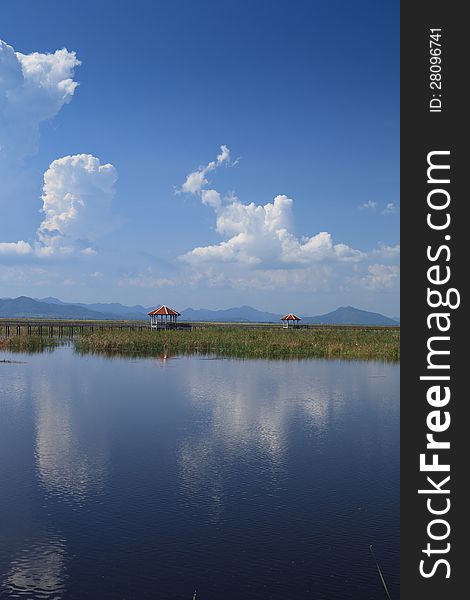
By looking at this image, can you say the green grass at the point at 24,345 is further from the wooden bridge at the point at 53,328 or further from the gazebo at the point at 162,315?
the gazebo at the point at 162,315

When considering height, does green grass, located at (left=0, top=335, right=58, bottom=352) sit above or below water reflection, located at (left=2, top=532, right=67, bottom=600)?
above

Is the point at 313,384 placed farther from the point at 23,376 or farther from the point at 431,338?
the point at 431,338

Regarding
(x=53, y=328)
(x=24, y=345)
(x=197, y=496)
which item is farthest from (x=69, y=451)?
(x=53, y=328)

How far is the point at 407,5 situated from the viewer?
10711 millimetres

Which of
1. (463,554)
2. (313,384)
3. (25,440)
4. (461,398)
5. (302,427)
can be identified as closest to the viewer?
(463,554)

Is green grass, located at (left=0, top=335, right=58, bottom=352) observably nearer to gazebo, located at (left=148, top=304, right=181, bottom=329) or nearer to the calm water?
gazebo, located at (left=148, top=304, right=181, bottom=329)

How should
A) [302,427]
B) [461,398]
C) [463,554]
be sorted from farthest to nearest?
[302,427]
[461,398]
[463,554]

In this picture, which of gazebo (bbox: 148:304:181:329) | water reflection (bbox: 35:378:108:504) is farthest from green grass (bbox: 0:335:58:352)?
water reflection (bbox: 35:378:108:504)

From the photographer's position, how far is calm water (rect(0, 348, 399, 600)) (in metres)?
9.92

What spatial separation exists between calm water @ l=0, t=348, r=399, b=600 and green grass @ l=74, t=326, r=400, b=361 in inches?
890

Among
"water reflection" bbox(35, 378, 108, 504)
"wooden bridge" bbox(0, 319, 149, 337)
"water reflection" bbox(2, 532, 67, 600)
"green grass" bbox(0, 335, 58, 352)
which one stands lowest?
"water reflection" bbox(2, 532, 67, 600)

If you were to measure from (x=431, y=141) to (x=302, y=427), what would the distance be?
13150 mm

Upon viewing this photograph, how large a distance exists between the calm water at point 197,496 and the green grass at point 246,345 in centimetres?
2260

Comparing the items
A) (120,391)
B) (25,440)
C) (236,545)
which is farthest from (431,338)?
(120,391)
